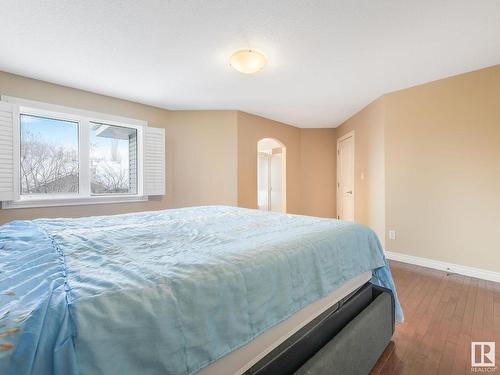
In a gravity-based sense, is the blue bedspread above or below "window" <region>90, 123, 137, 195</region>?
below

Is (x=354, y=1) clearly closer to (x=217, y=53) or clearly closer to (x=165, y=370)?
(x=217, y=53)

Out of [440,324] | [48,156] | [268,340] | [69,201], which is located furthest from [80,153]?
[440,324]

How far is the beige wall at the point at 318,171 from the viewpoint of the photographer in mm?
5383

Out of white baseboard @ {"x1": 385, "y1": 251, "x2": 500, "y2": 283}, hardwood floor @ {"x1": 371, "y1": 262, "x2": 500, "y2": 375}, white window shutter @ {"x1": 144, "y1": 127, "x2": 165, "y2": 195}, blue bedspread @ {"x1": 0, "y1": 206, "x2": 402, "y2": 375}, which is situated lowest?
hardwood floor @ {"x1": 371, "y1": 262, "x2": 500, "y2": 375}

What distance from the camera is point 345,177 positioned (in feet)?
16.4

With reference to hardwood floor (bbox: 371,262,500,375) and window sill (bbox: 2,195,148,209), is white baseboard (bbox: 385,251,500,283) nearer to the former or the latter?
hardwood floor (bbox: 371,262,500,375)

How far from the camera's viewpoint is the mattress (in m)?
0.82

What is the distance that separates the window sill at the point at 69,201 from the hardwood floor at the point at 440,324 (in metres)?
3.36

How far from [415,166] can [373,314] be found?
2444 mm

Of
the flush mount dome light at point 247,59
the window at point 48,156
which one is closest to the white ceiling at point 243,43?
the flush mount dome light at point 247,59

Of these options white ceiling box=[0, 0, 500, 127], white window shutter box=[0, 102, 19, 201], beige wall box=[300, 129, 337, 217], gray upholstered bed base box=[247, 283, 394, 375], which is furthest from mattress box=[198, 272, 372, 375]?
beige wall box=[300, 129, 337, 217]

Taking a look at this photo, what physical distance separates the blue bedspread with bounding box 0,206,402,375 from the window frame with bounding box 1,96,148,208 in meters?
1.55

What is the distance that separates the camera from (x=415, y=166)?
3.12 meters

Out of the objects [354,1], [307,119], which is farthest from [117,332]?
[307,119]
